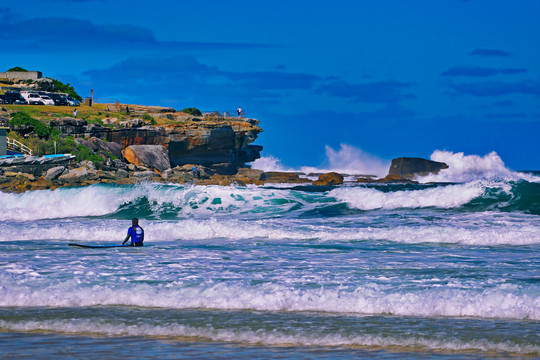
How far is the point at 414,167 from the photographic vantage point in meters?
76.6

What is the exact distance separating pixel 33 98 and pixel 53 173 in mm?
29288

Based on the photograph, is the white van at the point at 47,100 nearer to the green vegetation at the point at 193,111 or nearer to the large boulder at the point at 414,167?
the green vegetation at the point at 193,111

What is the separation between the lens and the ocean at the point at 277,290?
801cm

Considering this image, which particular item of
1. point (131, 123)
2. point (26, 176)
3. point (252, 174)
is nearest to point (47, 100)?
point (131, 123)

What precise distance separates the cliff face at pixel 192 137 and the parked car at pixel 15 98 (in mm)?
12989

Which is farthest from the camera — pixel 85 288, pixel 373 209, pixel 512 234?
pixel 373 209

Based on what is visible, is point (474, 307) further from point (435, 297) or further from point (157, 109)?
point (157, 109)

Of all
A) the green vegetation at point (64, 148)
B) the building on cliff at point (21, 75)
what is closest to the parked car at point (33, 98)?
the green vegetation at point (64, 148)

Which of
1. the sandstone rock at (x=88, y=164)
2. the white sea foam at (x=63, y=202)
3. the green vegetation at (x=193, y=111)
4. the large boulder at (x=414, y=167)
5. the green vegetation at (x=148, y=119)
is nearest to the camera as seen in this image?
the white sea foam at (x=63, y=202)

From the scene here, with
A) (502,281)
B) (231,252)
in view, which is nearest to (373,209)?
(231,252)

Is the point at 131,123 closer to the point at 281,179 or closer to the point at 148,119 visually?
the point at 148,119

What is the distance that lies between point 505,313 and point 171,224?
45.2ft

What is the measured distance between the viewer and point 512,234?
1841 centimetres

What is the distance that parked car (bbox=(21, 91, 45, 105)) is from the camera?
6706 cm
